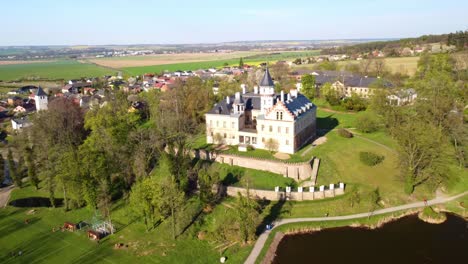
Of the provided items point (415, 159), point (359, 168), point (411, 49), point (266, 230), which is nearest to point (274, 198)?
point (266, 230)

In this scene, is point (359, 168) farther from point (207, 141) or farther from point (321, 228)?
point (207, 141)

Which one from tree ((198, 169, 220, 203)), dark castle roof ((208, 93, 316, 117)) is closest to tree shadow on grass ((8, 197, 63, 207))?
tree ((198, 169, 220, 203))

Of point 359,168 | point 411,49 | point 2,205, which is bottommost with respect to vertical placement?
point 2,205

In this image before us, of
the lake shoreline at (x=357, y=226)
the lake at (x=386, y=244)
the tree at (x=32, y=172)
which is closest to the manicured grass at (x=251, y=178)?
the lake shoreline at (x=357, y=226)

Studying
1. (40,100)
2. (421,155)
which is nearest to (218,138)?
(421,155)

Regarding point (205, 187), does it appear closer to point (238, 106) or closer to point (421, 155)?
point (238, 106)

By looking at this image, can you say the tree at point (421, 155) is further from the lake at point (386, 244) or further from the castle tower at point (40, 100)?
the castle tower at point (40, 100)

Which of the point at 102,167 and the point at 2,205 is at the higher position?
Result: the point at 102,167

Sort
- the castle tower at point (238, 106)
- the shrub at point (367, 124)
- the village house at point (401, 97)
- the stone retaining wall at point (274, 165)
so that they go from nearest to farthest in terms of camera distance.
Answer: the stone retaining wall at point (274, 165) → the castle tower at point (238, 106) → the shrub at point (367, 124) → the village house at point (401, 97)
